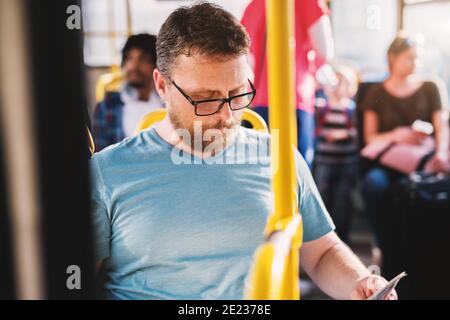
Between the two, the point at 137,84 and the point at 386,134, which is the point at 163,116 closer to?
the point at 137,84

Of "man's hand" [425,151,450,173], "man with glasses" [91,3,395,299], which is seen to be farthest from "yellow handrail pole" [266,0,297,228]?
"man's hand" [425,151,450,173]

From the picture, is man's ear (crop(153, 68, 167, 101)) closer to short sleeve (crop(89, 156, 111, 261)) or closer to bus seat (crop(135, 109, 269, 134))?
bus seat (crop(135, 109, 269, 134))

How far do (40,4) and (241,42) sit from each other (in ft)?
1.65

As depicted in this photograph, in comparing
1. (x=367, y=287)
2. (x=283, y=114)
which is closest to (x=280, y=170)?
(x=283, y=114)

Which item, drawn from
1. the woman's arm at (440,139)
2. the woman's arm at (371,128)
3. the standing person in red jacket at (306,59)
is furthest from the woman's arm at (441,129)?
the standing person in red jacket at (306,59)

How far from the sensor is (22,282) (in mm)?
730

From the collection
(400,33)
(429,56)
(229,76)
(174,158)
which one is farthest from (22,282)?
(429,56)

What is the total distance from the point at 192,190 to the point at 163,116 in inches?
9.6

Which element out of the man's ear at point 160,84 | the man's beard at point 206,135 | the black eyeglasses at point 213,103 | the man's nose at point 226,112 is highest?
the man's ear at point 160,84

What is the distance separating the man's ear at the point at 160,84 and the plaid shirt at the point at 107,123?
0.48 ft

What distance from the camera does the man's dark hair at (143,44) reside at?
4.15ft

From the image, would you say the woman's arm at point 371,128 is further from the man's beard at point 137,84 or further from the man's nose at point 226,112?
the man's nose at point 226,112

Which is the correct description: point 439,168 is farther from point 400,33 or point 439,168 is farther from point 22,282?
point 22,282

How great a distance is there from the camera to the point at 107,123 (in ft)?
4.44
